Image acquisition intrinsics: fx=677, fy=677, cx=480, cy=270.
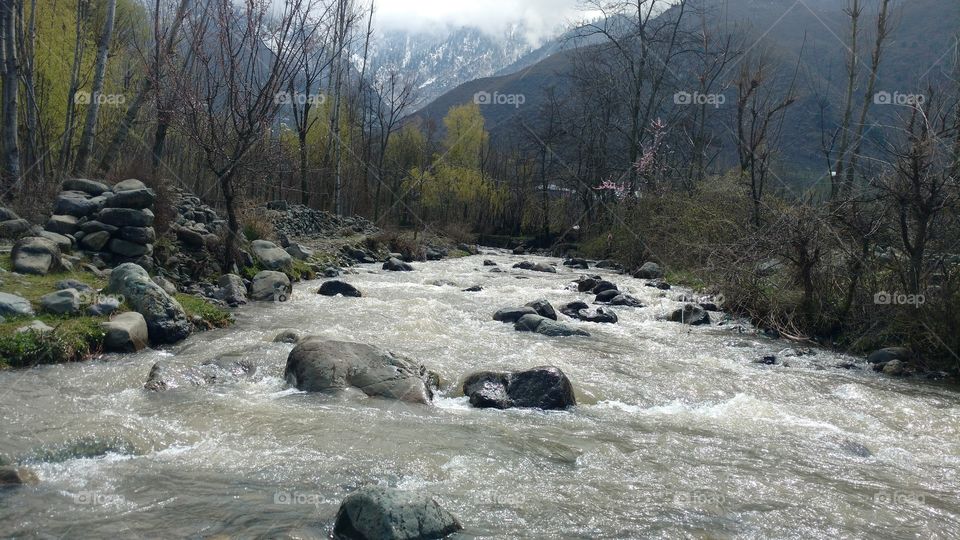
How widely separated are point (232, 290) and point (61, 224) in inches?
110

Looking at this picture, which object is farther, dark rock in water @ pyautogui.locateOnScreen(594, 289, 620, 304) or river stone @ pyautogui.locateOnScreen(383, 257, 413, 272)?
river stone @ pyautogui.locateOnScreen(383, 257, 413, 272)

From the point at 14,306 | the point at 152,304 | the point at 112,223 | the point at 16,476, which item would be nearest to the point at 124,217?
the point at 112,223

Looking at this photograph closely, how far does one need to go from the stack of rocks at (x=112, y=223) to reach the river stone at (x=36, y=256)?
3.15 feet

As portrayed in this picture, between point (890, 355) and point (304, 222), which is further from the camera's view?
point (304, 222)

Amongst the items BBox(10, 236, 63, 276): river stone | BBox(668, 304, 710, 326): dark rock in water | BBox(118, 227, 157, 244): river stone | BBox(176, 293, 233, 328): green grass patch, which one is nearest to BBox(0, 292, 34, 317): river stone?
BBox(10, 236, 63, 276): river stone

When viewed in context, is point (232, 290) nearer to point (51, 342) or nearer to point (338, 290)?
point (338, 290)

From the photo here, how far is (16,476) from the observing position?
4.28 meters

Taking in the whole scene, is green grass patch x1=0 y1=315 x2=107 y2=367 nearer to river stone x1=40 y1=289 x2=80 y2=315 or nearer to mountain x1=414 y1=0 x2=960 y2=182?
river stone x1=40 y1=289 x2=80 y2=315

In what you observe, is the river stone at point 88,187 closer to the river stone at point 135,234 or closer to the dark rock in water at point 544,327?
the river stone at point 135,234

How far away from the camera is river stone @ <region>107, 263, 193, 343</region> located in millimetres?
8320

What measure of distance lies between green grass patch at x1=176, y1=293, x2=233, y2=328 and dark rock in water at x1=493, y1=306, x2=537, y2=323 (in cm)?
414

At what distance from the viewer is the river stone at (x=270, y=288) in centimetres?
1177

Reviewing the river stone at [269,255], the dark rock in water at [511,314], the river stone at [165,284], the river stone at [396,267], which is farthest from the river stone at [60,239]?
the river stone at [396,267]

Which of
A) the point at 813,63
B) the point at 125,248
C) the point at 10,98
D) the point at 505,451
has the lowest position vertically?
the point at 505,451
